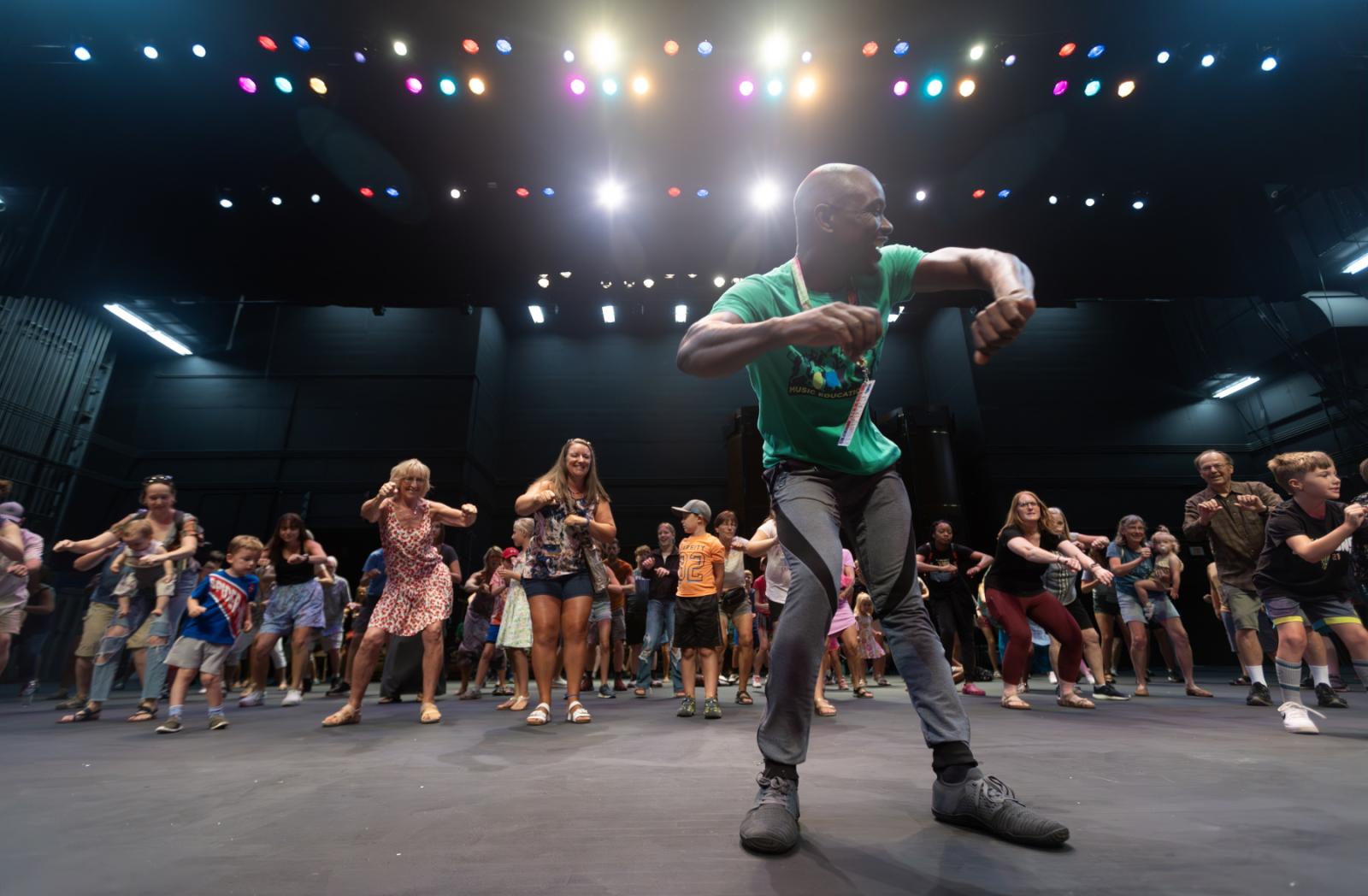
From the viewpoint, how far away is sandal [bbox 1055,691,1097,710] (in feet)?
15.3

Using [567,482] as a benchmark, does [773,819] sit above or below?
below

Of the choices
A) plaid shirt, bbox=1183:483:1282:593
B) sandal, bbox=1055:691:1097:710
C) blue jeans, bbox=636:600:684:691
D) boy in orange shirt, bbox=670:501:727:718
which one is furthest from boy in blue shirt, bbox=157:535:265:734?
plaid shirt, bbox=1183:483:1282:593

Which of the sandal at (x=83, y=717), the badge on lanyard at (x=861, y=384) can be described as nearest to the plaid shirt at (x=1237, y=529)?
the badge on lanyard at (x=861, y=384)

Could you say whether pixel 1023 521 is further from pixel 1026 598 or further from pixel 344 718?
pixel 344 718

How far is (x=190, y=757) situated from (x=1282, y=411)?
18399 millimetres

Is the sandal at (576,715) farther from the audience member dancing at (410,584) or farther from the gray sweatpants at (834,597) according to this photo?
the gray sweatpants at (834,597)

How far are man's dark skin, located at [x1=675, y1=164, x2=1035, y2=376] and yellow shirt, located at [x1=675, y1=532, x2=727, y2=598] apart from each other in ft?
11.7

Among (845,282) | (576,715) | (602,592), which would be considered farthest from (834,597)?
(576,715)

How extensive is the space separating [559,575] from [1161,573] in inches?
235

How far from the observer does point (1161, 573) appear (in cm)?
598

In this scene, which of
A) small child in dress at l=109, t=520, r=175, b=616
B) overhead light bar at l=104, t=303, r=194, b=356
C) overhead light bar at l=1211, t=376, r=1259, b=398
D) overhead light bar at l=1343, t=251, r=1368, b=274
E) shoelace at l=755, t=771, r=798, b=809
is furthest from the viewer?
overhead light bar at l=1211, t=376, r=1259, b=398

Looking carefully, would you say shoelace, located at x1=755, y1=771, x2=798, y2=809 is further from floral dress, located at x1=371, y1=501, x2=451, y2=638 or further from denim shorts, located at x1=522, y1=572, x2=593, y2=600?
floral dress, located at x1=371, y1=501, x2=451, y2=638

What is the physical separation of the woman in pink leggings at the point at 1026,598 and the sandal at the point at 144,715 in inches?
258

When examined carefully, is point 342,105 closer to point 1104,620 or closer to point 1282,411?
point 1104,620
